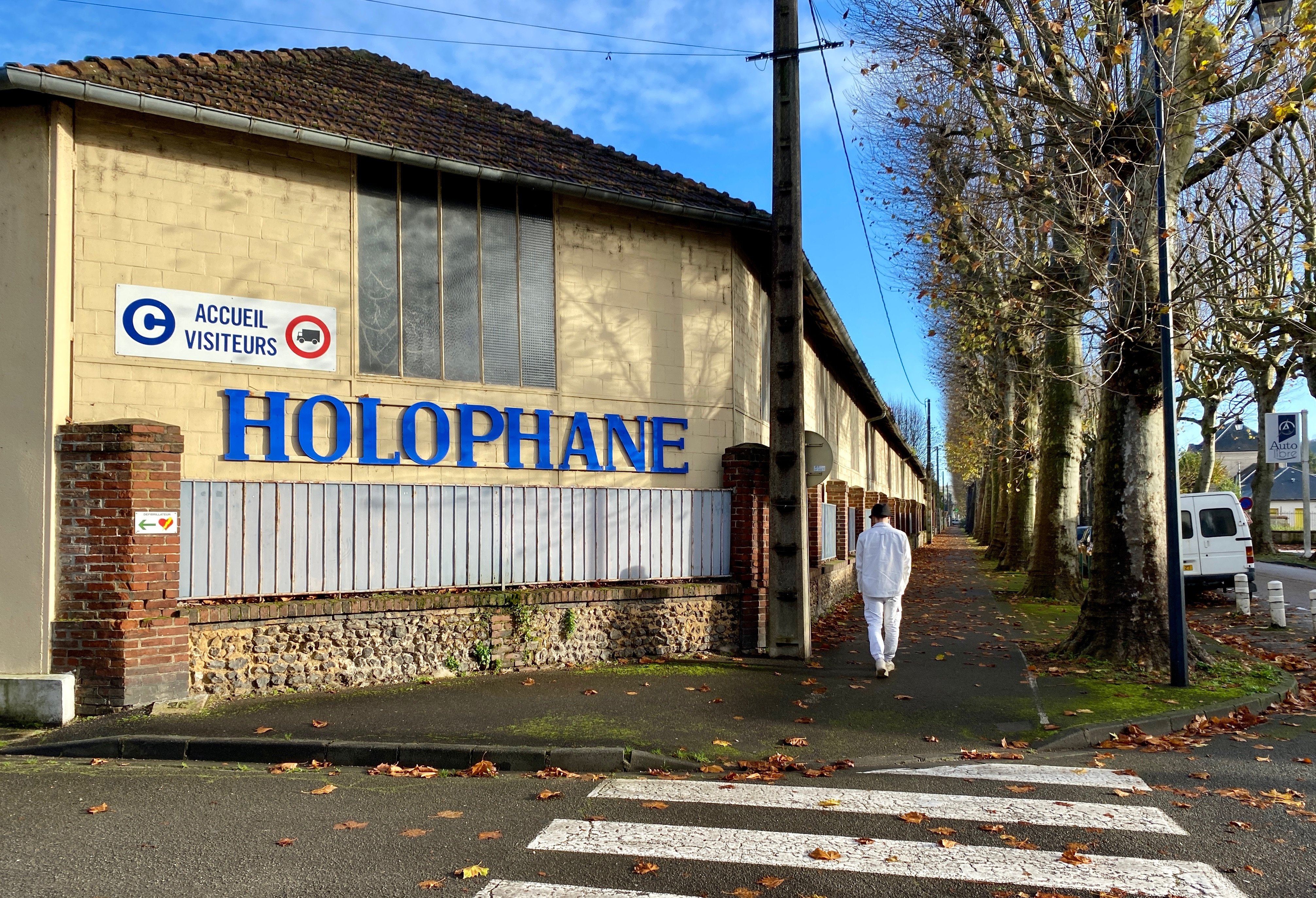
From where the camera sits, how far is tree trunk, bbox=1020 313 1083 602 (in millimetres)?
18672

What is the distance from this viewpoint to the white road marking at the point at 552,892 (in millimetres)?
4090

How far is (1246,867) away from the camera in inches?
173

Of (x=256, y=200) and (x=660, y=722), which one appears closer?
(x=660, y=722)

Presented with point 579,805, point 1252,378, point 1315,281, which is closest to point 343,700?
point 579,805

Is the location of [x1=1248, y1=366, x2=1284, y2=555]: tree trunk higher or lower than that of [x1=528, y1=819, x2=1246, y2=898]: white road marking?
higher

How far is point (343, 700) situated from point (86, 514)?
103 inches

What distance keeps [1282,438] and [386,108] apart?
2601cm

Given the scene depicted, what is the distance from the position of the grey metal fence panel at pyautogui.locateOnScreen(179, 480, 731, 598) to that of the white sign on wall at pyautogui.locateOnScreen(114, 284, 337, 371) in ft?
4.03

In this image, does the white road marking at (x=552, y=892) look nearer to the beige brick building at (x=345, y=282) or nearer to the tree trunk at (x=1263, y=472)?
the beige brick building at (x=345, y=282)

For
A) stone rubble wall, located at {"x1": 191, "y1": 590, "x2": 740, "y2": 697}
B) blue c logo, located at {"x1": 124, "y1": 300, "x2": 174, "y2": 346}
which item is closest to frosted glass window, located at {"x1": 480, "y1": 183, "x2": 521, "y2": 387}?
stone rubble wall, located at {"x1": 191, "y1": 590, "x2": 740, "y2": 697}

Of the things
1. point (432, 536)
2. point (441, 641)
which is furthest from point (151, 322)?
point (441, 641)

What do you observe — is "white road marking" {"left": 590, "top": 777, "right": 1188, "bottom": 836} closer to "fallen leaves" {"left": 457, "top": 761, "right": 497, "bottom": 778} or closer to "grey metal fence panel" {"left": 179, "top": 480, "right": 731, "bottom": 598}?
"fallen leaves" {"left": 457, "top": 761, "right": 497, "bottom": 778}

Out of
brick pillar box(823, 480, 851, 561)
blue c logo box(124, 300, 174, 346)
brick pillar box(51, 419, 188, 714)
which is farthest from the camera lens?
brick pillar box(823, 480, 851, 561)

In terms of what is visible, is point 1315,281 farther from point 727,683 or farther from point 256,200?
point 256,200
